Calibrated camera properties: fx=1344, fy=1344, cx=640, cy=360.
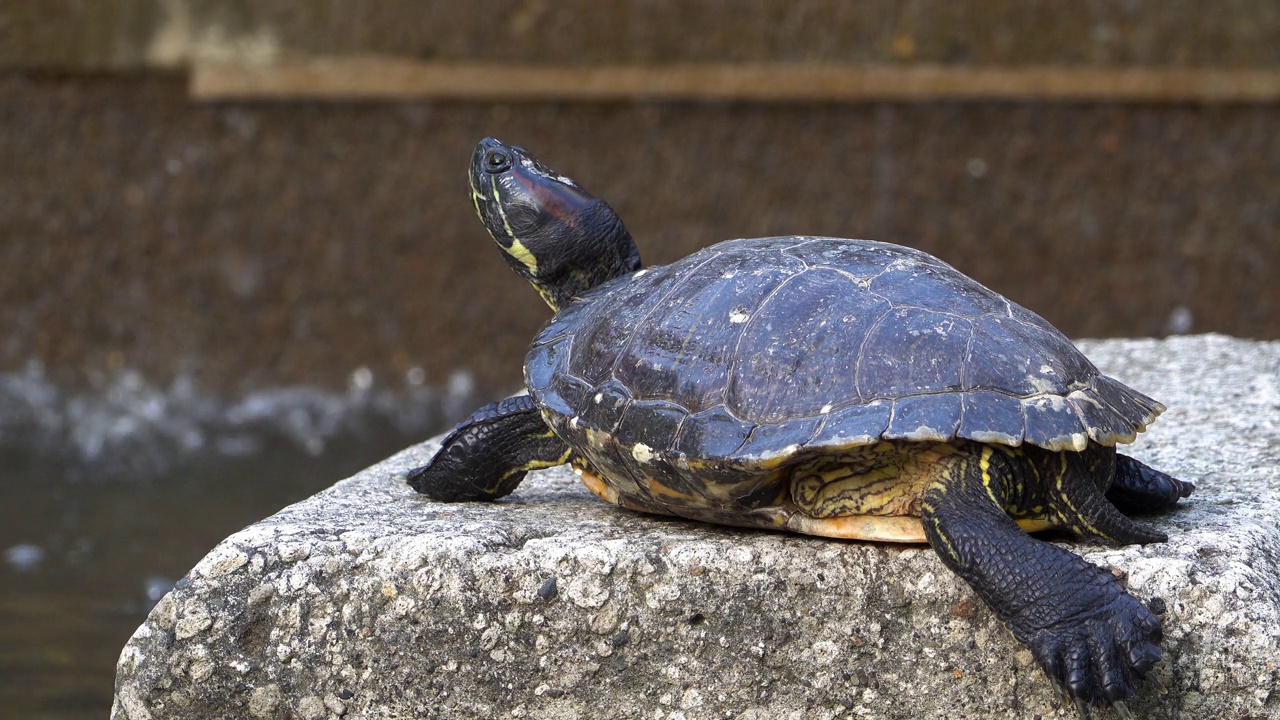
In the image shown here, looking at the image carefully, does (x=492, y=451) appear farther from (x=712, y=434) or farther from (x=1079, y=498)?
(x=1079, y=498)

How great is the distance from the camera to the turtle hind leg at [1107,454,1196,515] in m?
2.24

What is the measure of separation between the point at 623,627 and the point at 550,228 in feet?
2.88

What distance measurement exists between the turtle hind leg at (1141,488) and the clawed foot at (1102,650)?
16.2 inches

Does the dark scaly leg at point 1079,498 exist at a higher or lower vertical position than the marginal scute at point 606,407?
lower

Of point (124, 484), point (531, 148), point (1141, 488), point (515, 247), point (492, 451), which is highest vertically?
point (531, 148)

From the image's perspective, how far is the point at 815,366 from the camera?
6.70 ft

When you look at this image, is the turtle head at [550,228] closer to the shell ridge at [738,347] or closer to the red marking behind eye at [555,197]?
the red marking behind eye at [555,197]

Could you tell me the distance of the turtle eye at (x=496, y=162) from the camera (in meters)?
2.70

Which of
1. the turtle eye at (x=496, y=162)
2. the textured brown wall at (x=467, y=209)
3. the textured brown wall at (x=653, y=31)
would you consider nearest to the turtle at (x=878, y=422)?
the turtle eye at (x=496, y=162)

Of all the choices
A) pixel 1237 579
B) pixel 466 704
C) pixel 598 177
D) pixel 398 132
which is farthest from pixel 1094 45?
pixel 466 704

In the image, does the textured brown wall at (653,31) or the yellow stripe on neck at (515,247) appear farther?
the textured brown wall at (653,31)

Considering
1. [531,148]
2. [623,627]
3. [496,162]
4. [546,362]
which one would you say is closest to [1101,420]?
[623,627]

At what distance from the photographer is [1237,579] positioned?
1.95 metres

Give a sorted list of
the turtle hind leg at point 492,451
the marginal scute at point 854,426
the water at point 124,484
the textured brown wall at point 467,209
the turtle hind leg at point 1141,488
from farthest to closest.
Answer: the textured brown wall at point 467,209
the water at point 124,484
the turtle hind leg at point 492,451
the turtle hind leg at point 1141,488
the marginal scute at point 854,426
